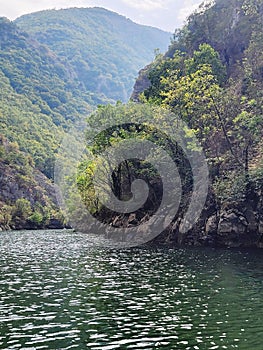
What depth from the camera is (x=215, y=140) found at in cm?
6362

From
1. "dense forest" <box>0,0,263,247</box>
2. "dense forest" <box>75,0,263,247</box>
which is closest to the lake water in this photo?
"dense forest" <box>75,0,263,247</box>

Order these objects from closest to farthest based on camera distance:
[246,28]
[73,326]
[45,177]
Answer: [73,326] → [246,28] → [45,177]

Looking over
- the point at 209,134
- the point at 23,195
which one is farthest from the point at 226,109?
the point at 23,195

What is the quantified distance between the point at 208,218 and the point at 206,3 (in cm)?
6512

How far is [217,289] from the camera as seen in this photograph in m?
28.5

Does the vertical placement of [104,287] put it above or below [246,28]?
below

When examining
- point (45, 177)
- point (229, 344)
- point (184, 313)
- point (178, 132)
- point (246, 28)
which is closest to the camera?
point (229, 344)

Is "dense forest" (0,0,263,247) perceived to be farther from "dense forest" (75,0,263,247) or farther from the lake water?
the lake water

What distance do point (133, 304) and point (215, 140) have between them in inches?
1671

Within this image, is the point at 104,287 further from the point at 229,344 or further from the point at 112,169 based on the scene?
the point at 112,169

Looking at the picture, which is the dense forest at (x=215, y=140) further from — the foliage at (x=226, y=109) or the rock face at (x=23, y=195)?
the rock face at (x=23, y=195)

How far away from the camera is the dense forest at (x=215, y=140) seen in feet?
176

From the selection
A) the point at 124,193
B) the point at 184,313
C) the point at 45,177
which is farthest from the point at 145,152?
the point at 45,177

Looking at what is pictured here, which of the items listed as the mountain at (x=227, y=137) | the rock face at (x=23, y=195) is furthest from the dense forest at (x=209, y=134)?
the rock face at (x=23, y=195)
